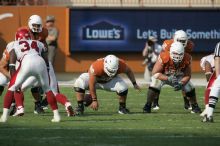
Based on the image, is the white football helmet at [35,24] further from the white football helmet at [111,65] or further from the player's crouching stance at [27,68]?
the white football helmet at [111,65]

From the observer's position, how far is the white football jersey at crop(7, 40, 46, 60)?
12375 mm

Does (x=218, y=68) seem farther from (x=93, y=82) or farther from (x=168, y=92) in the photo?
(x=168, y=92)

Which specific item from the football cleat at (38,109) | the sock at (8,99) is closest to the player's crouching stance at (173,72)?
the football cleat at (38,109)

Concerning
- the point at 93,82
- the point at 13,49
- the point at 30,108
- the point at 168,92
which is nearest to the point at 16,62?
the point at 13,49

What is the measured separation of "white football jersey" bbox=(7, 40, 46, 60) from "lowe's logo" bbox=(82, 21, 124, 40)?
1183 centimetres

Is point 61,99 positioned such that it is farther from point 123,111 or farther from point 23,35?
point 123,111

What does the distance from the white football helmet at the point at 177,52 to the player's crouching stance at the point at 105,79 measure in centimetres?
75

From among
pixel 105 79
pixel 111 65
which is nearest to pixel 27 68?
pixel 111 65

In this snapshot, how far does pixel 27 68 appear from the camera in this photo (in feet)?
39.7

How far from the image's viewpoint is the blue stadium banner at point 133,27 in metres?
24.4

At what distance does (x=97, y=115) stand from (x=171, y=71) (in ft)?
4.82

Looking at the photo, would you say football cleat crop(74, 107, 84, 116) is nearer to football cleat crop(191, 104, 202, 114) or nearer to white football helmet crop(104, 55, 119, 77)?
white football helmet crop(104, 55, 119, 77)

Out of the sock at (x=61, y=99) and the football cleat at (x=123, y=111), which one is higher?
the sock at (x=61, y=99)

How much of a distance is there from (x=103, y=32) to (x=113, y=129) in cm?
1306
